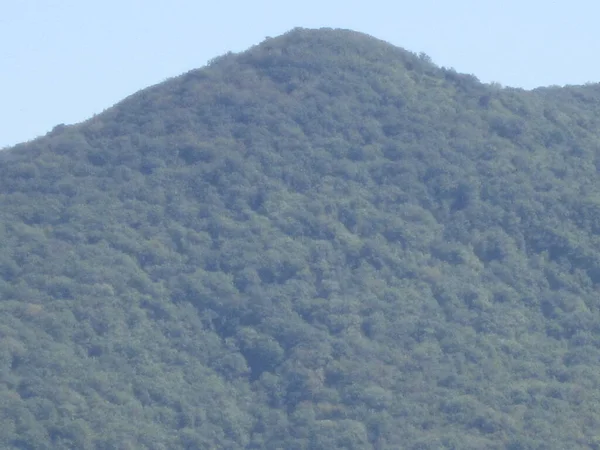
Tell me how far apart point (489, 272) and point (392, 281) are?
2486 mm

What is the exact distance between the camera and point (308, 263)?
32.9 m

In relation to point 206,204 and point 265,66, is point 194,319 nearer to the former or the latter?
point 206,204

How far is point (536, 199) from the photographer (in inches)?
1368

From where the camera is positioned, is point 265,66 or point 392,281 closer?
point 392,281

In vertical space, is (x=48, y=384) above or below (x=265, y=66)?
below

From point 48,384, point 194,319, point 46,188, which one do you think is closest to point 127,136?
point 46,188

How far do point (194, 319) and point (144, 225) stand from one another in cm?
324

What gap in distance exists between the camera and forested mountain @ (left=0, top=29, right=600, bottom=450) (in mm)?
28938

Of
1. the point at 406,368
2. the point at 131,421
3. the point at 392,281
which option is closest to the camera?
the point at 131,421

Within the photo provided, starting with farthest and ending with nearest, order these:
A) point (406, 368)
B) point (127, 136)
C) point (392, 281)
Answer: point (127, 136) < point (392, 281) < point (406, 368)

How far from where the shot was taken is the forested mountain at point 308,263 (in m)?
28.9

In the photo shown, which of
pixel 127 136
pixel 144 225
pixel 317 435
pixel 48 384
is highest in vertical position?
pixel 127 136

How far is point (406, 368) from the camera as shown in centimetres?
3033

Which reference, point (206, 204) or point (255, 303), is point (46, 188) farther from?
point (255, 303)
